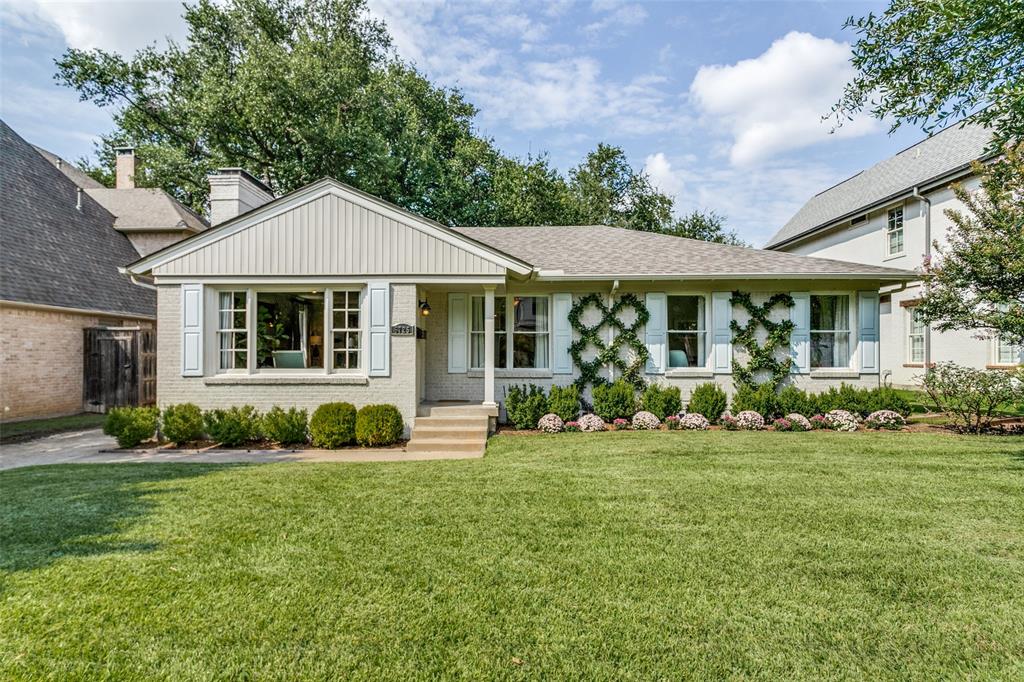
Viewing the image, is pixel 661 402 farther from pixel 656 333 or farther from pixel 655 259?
pixel 655 259

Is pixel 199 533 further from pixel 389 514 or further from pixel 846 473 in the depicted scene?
pixel 846 473

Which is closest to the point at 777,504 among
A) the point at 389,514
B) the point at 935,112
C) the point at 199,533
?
the point at 389,514

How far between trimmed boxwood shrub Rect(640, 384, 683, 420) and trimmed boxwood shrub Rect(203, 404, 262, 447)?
713 cm

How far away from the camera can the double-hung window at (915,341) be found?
49.8ft

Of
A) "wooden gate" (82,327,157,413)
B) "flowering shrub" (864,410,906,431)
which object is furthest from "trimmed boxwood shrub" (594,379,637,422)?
"wooden gate" (82,327,157,413)

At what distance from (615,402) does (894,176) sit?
15.4 metres

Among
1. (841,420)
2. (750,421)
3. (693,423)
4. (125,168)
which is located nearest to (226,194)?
(693,423)

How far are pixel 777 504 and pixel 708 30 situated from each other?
11016mm

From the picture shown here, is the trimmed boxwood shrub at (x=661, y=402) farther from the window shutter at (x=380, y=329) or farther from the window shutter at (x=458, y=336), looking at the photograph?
the window shutter at (x=380, y=329)

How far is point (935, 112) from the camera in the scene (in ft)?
29.3

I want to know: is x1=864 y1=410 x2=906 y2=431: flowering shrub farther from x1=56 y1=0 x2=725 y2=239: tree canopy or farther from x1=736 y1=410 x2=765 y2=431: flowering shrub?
x1=56 y1=0 x2=725 y2=239: tree canopy

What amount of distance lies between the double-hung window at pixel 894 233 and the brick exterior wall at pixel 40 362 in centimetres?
2339

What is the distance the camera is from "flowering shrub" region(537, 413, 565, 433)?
9383 millimetres

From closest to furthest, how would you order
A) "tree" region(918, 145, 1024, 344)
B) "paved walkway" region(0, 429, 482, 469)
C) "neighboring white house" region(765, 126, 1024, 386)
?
"tree" region(918, 145, 1024, 344), "paved walkway" region(0, 429, 482, 469), "neighboring white house" region(765, 126, 1024, 386)
